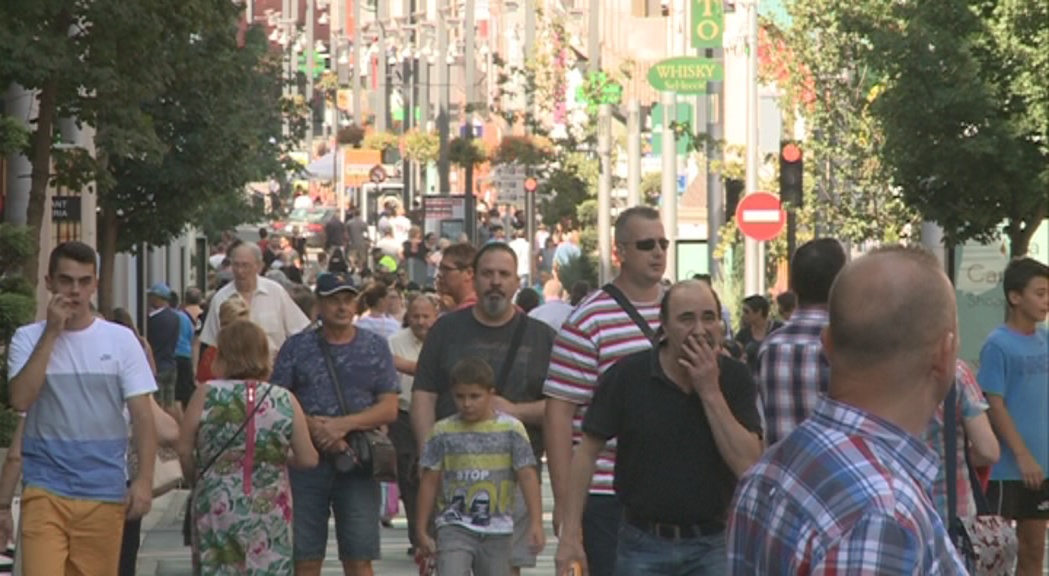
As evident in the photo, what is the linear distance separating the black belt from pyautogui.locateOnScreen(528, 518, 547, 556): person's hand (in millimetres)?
2416

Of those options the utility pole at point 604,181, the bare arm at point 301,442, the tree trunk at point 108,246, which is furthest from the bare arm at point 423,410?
the utility pole at point 604,181

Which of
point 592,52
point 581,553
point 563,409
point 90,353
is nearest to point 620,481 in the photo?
point 581,553

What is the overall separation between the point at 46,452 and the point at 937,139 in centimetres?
1866

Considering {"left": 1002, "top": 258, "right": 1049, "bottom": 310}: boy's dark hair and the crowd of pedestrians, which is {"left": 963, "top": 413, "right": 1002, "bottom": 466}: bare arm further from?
{"left": 1002, "top": 258, "right": 1049, "bottom": 310}: boy's dark hair

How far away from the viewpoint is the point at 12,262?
1292 cm

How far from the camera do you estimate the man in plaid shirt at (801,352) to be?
26.9 feet

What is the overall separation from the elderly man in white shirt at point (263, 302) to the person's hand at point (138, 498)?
6.38m

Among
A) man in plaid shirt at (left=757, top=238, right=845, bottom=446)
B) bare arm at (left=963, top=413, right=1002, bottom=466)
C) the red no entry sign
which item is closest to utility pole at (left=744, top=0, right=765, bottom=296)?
the red no entry sign

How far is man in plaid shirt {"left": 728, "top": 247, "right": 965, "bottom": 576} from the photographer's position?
376cm

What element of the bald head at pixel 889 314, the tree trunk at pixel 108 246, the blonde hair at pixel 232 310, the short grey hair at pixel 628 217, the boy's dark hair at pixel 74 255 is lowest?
the bald head at pixel 889 314

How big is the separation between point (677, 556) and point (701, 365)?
63 centimetres

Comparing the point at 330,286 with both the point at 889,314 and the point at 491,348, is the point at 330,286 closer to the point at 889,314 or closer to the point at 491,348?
the point at 491,348

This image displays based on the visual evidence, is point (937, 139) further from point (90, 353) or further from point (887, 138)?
point (90, 353)

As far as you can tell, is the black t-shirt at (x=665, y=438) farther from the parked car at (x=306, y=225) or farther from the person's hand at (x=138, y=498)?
the parked car at (x=306, y=225)
